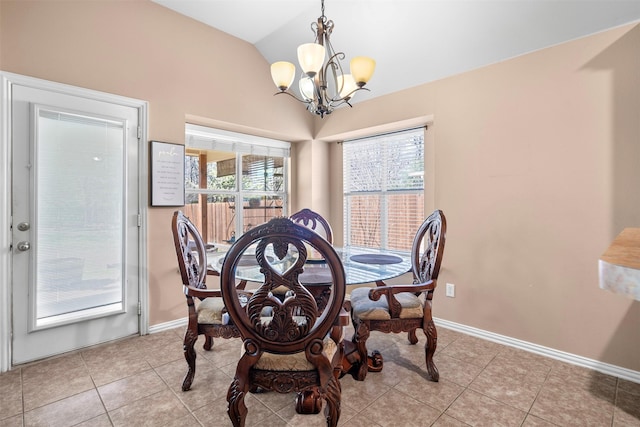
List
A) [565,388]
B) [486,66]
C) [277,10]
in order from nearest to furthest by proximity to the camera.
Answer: [565,388] < [486,66] < [277,10]

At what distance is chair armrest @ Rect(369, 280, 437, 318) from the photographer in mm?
1897

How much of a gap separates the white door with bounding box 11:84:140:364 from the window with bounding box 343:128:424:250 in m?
2.51

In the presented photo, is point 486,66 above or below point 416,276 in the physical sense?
above

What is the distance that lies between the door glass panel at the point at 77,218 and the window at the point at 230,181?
0.81 metres

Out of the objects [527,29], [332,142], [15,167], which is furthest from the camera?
[332,142]

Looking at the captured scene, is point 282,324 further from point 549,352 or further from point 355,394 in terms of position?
point 549,352

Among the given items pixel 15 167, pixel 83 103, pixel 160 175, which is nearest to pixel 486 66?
pixel 160 175

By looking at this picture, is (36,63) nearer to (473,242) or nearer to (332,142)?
(332,142)

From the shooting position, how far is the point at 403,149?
12.0 feet

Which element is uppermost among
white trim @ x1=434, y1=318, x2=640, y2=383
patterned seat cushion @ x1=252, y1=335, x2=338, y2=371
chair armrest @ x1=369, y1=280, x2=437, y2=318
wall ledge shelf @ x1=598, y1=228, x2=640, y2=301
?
wall ledge shelf @ x1=598, y1=228, x2=640, y2=301

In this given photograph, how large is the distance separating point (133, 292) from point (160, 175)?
1.06 meters

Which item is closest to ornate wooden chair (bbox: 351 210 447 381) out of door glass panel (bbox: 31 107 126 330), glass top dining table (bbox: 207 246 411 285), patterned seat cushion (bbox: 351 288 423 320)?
patterned seat cushion (bbox: 351 288 423 320)

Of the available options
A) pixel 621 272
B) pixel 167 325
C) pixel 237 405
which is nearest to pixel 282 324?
pixel 237 405

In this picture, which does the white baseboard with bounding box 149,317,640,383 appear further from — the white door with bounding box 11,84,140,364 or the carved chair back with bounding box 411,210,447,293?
the carved chair back with bounding box 411,210,447,293
